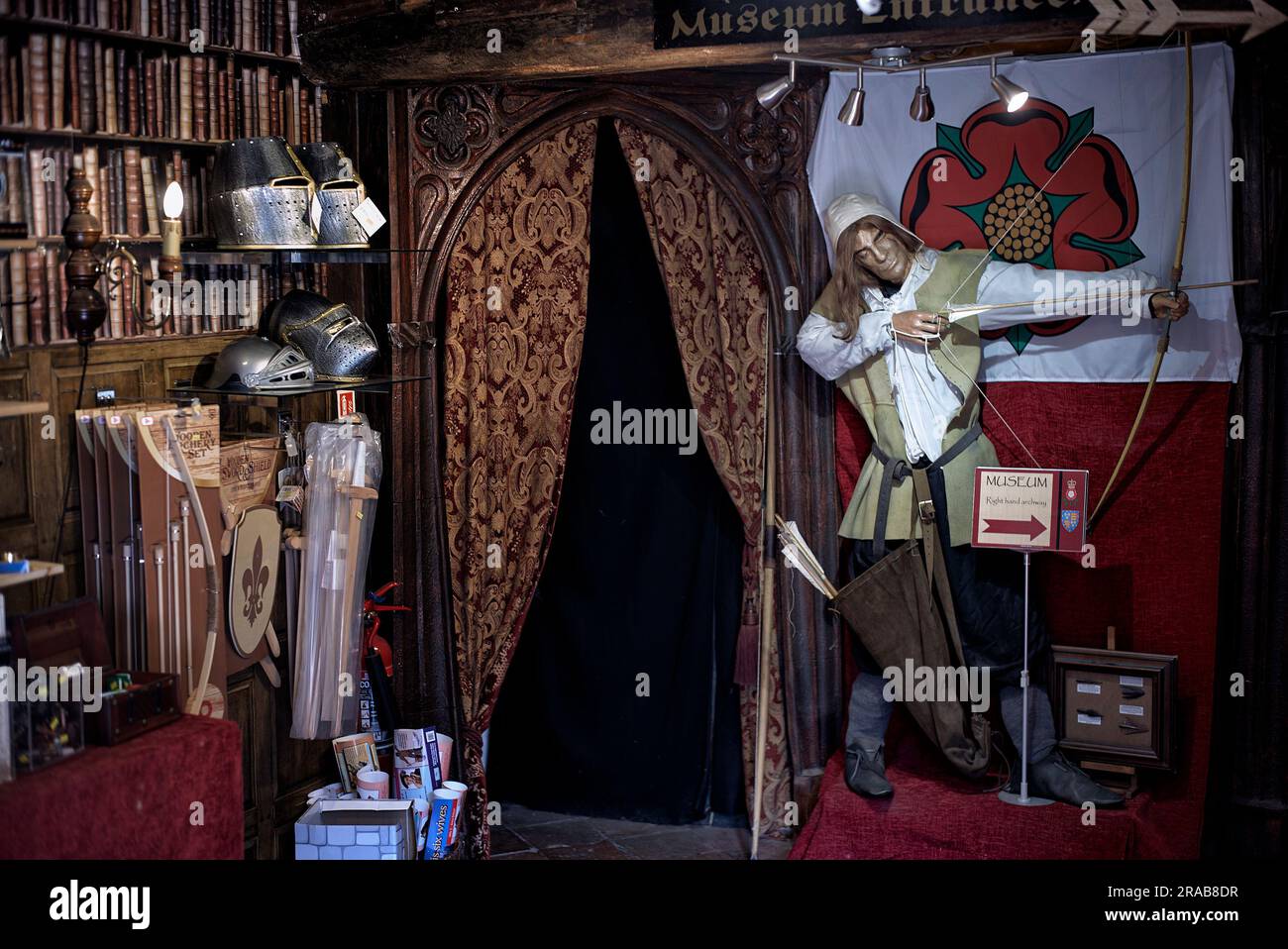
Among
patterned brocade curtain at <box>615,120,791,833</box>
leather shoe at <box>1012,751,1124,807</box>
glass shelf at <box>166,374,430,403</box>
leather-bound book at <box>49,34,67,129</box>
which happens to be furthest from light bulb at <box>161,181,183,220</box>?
leather shoe at <box>1012,751,1124,807</box>

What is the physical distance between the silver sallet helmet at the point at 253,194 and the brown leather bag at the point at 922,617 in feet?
7.47

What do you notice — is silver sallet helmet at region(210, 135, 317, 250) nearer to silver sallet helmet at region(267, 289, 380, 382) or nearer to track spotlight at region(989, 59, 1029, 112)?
silver sallet helmet at region(267, 289, 380, 382)

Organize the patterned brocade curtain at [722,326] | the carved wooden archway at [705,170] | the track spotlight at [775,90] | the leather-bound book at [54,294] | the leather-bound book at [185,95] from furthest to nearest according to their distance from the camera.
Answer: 1. the patterned brocade curtain at [722,326]
2. the carved wooden archway at [705,170]
3. the track spotlight at [775,90]
4. the leather-bound book at [185,95]
5. the leather-bound book at [54,294]

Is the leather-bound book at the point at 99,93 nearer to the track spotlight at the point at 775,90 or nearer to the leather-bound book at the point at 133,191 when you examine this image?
the leather-bound book at the point at 133,191

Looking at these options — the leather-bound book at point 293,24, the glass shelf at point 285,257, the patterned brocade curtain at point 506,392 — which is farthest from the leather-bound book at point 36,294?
the patterned brocade curtain at point 506,392

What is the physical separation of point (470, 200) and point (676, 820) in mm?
2557

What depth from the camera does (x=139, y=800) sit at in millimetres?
3648

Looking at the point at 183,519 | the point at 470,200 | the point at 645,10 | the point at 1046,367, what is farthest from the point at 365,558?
the point at 1046,367

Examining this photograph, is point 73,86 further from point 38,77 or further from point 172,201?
point 172,201

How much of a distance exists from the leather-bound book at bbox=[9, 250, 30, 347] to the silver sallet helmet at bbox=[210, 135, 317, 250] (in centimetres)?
67

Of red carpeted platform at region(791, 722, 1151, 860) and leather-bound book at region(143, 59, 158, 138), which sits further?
red carpeted platform at region(791, 722, 1151, 860)

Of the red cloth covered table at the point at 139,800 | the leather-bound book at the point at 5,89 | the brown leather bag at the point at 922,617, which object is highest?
the leather-bound book at the point at 5,89

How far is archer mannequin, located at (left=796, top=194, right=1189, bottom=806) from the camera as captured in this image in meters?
4.74

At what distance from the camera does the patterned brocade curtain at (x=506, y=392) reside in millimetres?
5172
